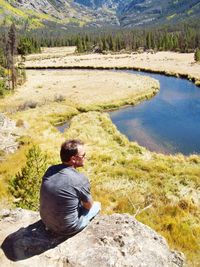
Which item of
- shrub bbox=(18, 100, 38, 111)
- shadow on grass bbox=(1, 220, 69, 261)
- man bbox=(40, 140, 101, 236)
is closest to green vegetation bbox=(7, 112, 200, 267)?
man bbox=(40, 140, 101, 236)

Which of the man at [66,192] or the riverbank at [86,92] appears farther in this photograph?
the riverbank at [86,92]

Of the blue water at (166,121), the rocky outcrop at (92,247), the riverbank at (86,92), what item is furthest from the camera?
the riverbank at (86,92)

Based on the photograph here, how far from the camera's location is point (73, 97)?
51.3 m

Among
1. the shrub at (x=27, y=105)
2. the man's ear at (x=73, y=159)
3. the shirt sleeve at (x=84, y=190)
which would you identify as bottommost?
the shrub at (x=27, y=105)

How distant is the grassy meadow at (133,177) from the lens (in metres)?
12.9

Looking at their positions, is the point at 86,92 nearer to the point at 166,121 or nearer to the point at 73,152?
the point at 166,121

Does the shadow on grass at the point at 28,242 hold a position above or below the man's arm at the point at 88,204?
below

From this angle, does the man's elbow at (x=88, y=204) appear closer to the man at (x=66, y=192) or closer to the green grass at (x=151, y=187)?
the man at (x=66, y=192)

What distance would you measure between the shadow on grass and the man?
24 centimetres

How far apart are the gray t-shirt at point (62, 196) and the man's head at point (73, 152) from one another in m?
0.17

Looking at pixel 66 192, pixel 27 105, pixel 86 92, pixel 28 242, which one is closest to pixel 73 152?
pixel 66 192

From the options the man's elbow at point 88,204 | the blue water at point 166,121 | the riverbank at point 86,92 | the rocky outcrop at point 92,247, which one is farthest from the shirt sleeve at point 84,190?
the riverbank at point 86,92

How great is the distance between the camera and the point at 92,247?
7.20 metres

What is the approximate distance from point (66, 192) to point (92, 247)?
1.35m
